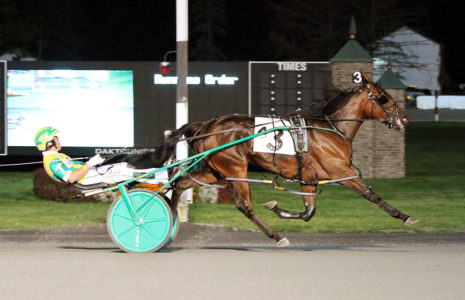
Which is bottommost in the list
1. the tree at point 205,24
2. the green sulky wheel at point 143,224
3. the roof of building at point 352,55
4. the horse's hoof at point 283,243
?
the horse's hoof at point 283,243

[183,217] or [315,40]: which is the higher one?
[315,40]

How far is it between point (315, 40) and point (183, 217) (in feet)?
124

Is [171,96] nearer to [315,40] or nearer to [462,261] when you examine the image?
[462,261]

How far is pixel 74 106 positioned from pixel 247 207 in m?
10.5

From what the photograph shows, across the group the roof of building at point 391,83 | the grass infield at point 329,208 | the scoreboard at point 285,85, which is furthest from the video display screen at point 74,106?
the roof of building at point 391,83

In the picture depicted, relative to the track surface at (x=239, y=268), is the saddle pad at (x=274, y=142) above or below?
above

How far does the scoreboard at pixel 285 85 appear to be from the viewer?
59.9 ft

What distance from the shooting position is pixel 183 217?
38.5 ft

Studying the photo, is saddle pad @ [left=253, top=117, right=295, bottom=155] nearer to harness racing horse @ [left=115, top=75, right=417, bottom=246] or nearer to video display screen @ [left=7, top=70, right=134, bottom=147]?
harness racing horse @ [left=115, top=75, right=417, bottom=246]

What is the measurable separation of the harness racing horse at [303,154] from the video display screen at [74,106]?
913cm

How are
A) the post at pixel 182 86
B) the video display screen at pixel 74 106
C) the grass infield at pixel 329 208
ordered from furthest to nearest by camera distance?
1. the video display screen at pixel 74 106
2. the post at pixel 182 86
3. the grass infield at pixel 329 208

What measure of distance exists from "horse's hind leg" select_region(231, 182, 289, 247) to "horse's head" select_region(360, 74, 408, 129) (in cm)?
172

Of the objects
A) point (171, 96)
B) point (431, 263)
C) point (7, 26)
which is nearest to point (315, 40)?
point (7, 26)

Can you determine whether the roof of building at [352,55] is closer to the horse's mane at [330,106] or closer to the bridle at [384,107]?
the horse's mane at [330,106]
